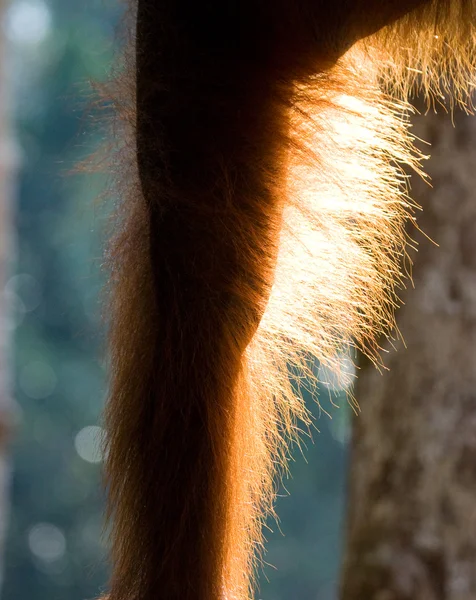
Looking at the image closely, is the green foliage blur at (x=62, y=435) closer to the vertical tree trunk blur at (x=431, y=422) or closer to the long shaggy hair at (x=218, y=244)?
the vertical tree trunk blur at (x=431, y=422)

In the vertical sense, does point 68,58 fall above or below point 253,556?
below

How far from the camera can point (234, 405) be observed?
0.40m

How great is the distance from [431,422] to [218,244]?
302 mm

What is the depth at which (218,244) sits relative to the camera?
1.28 ft

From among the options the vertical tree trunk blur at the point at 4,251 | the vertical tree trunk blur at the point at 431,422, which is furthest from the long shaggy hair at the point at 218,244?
the vertical tree trunk blur at the point at 4,251

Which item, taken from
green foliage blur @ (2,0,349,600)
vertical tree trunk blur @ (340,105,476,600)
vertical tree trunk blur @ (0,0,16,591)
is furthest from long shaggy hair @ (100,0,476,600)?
green foliage blur @ (2,0,349,600)

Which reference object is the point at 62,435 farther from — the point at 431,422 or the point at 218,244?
the point at 218,244

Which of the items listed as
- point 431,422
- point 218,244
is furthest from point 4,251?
point 218,244

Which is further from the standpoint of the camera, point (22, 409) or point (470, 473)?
point (22, 409)

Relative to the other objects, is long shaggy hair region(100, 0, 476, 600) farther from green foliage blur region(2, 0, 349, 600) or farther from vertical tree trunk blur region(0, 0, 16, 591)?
green foliage blur region(2, 0, 349, 600)

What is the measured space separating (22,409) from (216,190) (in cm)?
359

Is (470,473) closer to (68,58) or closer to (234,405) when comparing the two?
(234,405)

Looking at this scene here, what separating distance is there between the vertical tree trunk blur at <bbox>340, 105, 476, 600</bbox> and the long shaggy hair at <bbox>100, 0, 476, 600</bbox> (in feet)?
0.70

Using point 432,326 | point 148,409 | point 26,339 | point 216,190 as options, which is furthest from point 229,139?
point 26,339
